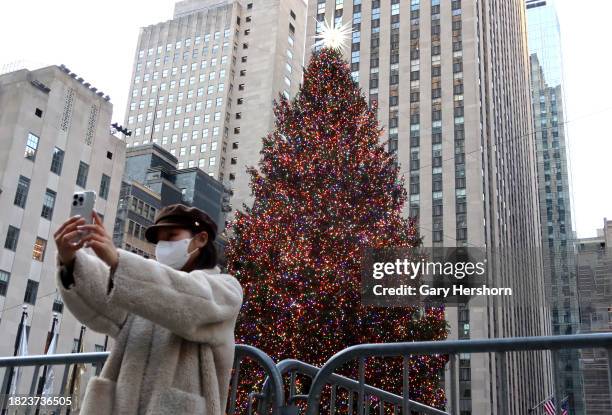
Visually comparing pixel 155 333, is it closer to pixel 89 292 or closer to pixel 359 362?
pixel 89 292

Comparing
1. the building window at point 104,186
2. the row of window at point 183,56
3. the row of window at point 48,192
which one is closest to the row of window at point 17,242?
the row of window at point 48,192

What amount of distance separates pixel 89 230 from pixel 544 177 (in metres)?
122

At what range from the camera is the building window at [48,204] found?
43.2 m

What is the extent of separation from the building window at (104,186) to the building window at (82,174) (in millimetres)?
1540

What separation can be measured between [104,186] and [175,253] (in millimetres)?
48617

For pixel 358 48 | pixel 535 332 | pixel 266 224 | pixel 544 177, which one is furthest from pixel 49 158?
pixel 544 177

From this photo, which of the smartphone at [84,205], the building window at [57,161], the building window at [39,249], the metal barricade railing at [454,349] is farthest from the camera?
the building window at [57,161]

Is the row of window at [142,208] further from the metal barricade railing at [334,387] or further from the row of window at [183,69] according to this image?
the metal barricade railing at [334,387]

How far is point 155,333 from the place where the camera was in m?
2.86

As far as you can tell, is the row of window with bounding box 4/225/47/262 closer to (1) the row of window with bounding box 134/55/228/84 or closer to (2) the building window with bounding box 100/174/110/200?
(2) the building window with bounding box 100/174/110/200

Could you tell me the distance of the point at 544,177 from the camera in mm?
116125

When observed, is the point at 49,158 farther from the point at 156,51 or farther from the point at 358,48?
the point at 156,51

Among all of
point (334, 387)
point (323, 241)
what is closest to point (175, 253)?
point (334, 387)

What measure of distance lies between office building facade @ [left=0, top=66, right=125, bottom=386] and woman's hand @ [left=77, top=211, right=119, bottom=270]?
3954 cm
